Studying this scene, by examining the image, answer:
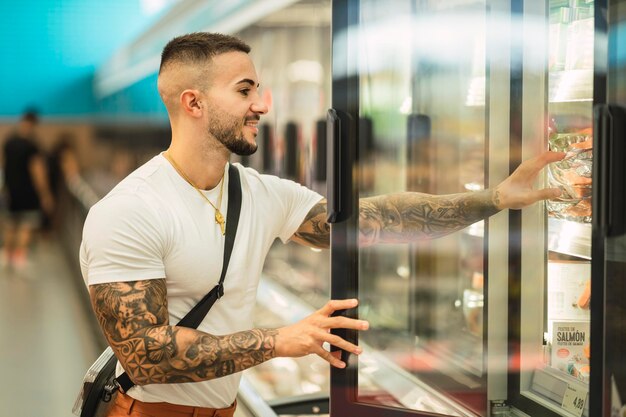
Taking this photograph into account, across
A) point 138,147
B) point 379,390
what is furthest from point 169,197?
point 138,147

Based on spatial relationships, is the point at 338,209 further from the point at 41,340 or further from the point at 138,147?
the point at 138,147

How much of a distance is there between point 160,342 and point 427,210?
807 mm

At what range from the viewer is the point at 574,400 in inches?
87.7

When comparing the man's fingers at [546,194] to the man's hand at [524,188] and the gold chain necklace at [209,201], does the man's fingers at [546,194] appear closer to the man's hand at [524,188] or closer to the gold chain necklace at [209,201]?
the man's hand at [524,188]

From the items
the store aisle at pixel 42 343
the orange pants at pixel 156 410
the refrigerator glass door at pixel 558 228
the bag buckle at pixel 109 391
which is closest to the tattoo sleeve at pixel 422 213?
the refrigerator glass door at pixel 558 228

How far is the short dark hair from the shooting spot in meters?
2.14

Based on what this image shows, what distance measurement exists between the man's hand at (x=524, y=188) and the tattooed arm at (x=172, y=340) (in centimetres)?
55

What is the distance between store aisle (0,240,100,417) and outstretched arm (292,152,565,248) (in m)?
3.21

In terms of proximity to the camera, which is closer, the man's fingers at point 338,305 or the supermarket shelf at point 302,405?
the man's fingers at point 338,305

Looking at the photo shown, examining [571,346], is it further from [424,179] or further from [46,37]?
[46,37]

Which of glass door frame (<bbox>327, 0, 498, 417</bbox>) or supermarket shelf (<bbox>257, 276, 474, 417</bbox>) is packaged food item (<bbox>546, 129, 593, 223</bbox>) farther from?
supermarket shelf (<bbox>257, 276, 474, 417</bbox>)

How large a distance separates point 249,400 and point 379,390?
1.07 meters

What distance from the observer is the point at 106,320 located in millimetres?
2016

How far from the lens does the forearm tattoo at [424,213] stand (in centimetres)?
232
